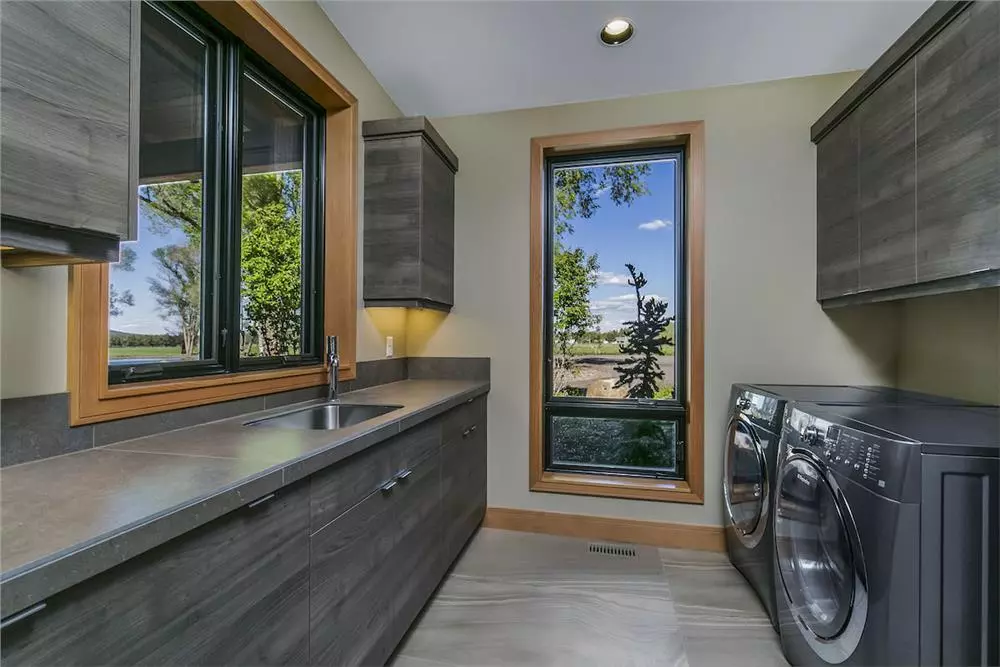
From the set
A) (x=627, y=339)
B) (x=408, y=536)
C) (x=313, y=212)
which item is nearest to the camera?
(x=408, y=536)

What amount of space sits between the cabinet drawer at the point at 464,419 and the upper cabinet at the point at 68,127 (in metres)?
1.50

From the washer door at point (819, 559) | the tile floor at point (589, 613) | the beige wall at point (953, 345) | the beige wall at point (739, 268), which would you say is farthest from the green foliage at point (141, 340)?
the beige wall at point (953, 345)

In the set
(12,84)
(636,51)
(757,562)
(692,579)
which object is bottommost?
(692,579)

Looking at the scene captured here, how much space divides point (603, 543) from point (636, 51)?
9.01 feet

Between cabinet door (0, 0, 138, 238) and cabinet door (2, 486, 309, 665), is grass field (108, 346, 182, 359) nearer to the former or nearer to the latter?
cabinet door (0, 0, 138, 238)

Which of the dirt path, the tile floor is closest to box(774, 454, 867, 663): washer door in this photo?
the tile floor

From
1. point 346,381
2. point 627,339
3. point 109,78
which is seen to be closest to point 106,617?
point 109,78

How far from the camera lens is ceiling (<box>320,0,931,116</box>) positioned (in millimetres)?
2016

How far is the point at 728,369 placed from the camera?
262 cm

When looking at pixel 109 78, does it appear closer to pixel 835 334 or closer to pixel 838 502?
pixel 838 502

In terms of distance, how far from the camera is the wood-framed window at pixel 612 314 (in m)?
2.79

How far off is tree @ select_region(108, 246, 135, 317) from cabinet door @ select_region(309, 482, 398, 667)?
93cm

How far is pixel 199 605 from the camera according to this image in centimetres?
85

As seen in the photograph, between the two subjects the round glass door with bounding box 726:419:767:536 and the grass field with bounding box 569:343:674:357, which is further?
the grass field with bounding box 569:343:674:357
